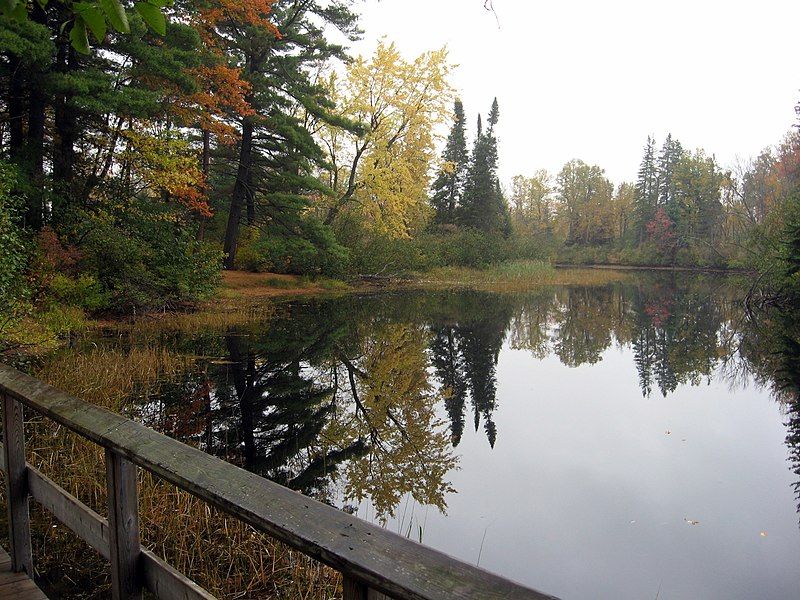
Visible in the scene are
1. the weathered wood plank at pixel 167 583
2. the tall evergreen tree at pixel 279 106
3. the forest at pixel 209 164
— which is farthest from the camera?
the tall evergreen tree at pixel 279 106

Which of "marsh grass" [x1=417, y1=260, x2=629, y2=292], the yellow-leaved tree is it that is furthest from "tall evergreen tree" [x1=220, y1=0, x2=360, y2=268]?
"marsh grass" [x1=417, y1=260, x2=629, y2=292]

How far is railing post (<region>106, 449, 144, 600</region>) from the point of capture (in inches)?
81.1

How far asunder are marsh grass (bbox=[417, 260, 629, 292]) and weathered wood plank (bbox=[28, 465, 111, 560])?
29833 millimetres

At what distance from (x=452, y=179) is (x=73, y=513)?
4667 centimetres

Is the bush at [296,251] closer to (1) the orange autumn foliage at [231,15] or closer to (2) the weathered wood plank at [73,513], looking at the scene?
(1) the orange autumn foliage at [231,15]

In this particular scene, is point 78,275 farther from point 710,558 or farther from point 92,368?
point 710,558

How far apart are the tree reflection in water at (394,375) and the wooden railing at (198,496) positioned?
3.29 metres

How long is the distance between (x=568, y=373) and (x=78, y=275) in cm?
1172

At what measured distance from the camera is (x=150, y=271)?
50.1ft

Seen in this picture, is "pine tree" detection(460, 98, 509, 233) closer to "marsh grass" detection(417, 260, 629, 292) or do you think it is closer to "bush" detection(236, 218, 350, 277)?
"marsh grass" detection(417, 260, 629, 292)

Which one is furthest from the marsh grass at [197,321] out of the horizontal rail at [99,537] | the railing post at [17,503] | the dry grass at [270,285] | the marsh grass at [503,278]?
the marsh grass at [503,278]

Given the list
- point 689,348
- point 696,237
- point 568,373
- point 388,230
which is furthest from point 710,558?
point 696,237

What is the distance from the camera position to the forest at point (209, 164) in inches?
487

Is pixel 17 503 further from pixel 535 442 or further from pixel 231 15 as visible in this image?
pixel 231 15
